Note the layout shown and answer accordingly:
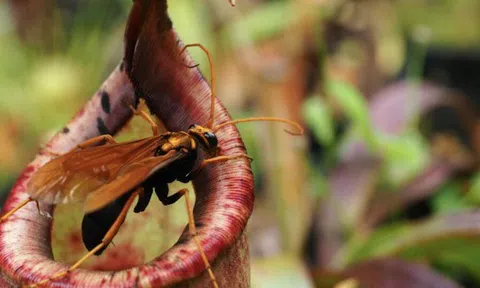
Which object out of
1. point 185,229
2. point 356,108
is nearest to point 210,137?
point 185,229

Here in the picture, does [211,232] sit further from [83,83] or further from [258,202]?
[83,83]

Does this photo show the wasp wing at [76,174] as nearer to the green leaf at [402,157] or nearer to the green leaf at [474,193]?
the green leaf at [402,157]

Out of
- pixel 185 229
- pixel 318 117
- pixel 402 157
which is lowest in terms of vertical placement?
pixel 402 157

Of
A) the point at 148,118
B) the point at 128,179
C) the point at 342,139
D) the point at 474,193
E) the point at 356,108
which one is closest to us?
the point at 128,179

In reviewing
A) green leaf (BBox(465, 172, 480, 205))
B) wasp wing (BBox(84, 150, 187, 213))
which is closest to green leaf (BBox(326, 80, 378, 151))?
green leaf (BBox(465, 172, 480, 205))

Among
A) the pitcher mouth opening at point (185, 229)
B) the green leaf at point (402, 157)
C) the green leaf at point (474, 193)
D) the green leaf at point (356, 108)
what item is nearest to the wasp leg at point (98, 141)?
the pitcher mouth opening at point (185, 229)

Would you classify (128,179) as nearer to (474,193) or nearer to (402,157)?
(402,157)

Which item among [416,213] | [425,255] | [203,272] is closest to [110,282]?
[203,272]
